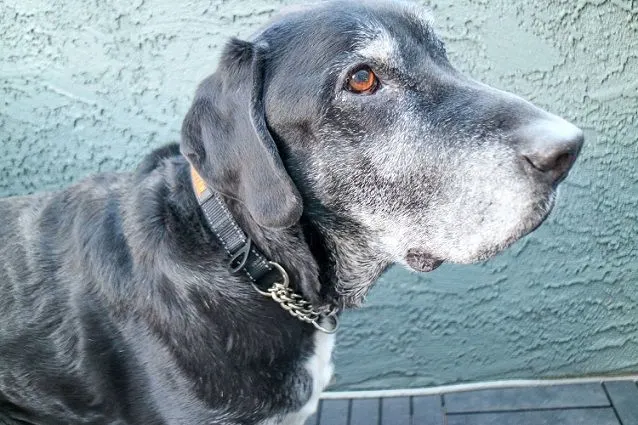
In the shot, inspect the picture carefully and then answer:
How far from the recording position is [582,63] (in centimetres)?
334

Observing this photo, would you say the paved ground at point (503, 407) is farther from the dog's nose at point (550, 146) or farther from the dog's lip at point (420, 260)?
the dog's nose at point (550, 146)

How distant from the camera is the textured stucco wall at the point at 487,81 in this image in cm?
334

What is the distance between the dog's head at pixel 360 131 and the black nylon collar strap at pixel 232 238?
0.14 meters

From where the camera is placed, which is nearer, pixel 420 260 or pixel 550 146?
pixel 550 146

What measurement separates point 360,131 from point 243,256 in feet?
1.95

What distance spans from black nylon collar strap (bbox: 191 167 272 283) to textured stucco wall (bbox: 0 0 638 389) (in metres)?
1.47

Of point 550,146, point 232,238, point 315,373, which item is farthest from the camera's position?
point 315,373

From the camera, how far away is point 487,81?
340 cm

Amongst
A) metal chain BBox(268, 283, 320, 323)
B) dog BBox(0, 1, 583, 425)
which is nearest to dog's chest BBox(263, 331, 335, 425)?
dog BBox(0, 1, 583, 425)

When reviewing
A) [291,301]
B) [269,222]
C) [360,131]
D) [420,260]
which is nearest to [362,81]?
[360,131]

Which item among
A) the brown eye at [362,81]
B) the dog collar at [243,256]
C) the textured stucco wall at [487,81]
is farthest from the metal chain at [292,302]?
the textured stucco wall at [487,81]

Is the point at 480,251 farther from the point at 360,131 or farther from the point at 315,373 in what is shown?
the point at 315,373

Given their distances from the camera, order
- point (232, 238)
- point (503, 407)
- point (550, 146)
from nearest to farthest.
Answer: point (550, 146) < point (232, 238) < point (503, 407)

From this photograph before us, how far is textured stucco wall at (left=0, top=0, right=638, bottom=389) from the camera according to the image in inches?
132
